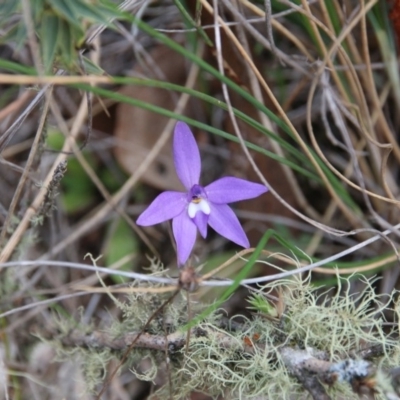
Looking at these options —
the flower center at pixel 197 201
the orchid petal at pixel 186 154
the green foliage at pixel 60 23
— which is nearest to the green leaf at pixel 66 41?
the green foliage at pixel 60 23

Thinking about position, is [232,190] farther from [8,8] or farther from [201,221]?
[8,8]

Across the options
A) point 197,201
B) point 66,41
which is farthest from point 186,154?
point 66,41

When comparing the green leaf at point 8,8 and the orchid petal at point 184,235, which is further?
the orchid petal at point 184,235

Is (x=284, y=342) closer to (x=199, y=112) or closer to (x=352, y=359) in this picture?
(x=352, y=359)

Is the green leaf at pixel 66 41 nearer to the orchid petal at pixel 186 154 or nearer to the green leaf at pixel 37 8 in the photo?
the green leaf at pixel 37 8

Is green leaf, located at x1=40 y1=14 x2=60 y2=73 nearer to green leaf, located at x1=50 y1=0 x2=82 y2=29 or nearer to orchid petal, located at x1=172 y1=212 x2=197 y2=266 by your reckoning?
green leaf, located at x1=50 y1=0 x2=82 y2=29

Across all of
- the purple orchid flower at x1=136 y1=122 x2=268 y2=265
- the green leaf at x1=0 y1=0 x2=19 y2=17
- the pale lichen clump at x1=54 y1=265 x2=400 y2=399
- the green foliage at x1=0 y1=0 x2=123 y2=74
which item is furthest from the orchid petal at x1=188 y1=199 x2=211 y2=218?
the green leaf at x1=0 y1=0 x2=19 y2=17

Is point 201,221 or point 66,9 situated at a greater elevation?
point 66,9
